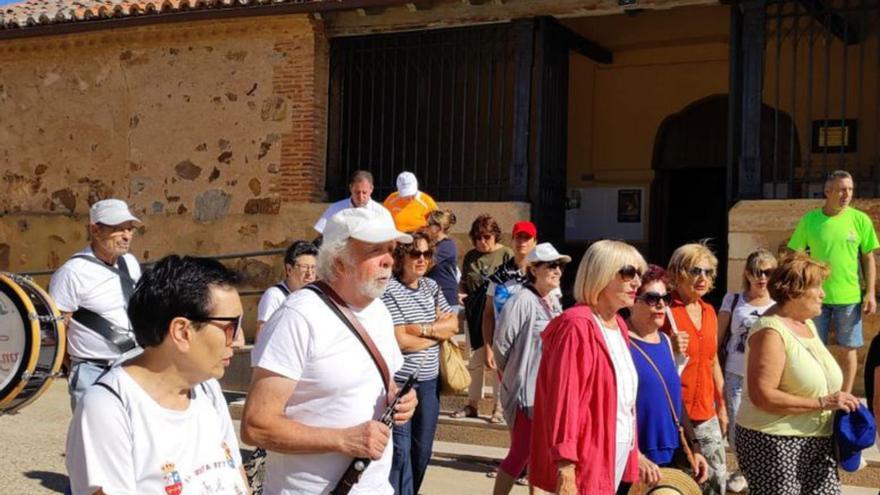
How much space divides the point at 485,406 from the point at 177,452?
6017 millimetres

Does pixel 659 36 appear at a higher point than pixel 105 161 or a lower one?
higher

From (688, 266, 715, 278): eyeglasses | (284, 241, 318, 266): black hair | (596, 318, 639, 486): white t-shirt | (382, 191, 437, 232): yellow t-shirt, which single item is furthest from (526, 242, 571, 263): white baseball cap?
(382, 191, 437, 232): yellow t-shirt

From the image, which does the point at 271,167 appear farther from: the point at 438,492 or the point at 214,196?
the point at 438,492

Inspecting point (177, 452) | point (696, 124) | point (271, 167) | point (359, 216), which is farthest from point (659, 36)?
point (177, 452)

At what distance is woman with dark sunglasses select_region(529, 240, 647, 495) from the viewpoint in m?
3.83

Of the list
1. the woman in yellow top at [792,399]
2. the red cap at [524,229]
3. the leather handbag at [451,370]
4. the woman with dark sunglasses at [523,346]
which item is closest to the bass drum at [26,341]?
the leather handbag at [451,370]

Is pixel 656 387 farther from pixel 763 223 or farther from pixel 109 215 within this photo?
pixel 763 223

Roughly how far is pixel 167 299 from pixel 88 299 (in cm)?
314

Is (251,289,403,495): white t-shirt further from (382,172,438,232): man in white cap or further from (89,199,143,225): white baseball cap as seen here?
(382,172,438,232): man in white cap

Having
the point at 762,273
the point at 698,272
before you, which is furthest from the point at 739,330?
the point at 698,272

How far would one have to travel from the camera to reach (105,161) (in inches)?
499

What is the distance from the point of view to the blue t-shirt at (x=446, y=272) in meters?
7.35

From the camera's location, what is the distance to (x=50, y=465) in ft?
23.6

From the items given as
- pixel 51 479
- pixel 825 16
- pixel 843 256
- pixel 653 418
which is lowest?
pixel 51 479
